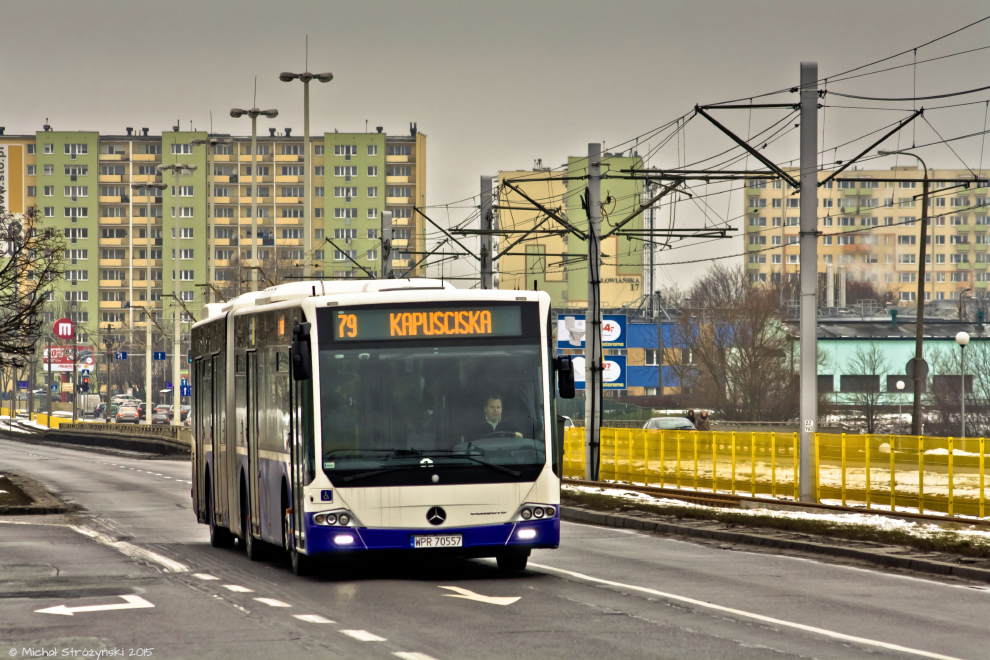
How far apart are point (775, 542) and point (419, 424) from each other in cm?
663

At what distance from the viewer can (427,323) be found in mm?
14617

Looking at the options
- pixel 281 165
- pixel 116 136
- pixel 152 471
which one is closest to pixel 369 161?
pixel 281 165

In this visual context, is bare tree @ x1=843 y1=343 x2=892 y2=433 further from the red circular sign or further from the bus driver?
the bus driver

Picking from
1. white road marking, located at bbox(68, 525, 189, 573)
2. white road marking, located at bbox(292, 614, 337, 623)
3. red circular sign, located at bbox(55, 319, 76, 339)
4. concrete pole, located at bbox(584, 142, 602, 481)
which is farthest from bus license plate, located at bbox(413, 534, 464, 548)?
red circular sign, located at bbox(55, 319, 76, 339)

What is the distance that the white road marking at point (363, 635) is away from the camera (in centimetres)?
1018

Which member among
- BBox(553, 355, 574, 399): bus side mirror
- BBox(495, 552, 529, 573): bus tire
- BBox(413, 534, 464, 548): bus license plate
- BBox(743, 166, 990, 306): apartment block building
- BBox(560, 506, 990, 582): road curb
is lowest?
BBox(560, 506, 990, 582): road curb

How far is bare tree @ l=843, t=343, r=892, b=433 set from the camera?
70625 millimetres

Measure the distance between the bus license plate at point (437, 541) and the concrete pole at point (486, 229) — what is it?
2152cm

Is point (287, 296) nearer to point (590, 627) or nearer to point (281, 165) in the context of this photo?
point (590, 627)

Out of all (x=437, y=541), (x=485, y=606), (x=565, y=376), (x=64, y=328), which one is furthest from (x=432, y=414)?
(x=64, y=328)

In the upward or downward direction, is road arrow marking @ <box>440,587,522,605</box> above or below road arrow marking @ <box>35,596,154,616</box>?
below

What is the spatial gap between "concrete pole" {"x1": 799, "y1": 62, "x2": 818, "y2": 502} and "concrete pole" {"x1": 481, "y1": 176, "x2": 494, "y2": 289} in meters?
10.9

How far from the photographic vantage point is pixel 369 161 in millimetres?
168250

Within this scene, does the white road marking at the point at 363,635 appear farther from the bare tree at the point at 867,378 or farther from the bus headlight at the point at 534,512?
the bare tree at the point at 867,378
